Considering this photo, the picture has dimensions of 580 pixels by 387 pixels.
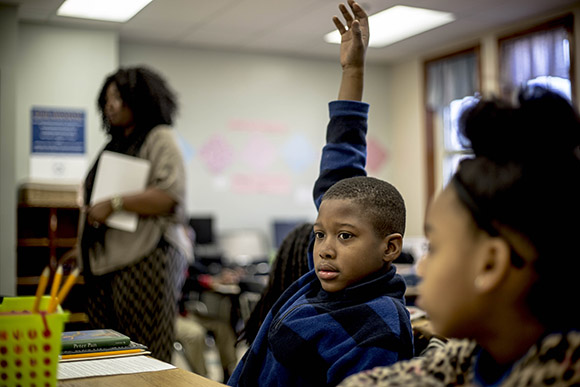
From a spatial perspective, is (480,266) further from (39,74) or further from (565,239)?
(39,74)

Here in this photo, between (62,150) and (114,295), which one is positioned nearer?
(114,295)

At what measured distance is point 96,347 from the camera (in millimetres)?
1227

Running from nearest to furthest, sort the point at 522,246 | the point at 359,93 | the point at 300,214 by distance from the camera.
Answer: the point at 522,246 < the point at 359,93 < the point at 300,214

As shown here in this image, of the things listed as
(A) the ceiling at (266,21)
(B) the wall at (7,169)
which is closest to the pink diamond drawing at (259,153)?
Result: (A) the ceiling at (266,21)

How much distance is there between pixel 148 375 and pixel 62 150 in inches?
195

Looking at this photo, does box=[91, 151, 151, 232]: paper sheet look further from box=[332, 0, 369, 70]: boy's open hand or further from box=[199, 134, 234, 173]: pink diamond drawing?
box=[199, 134, 234, 173]: pink diamond drawing

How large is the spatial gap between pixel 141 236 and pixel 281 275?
28.2 inches

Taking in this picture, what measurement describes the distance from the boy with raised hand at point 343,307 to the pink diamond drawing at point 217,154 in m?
5.50

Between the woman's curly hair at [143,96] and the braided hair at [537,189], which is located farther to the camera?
the woman's curly hair at [143,96]

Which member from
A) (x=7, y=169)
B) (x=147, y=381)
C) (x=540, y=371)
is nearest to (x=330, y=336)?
(x=147, y=381)

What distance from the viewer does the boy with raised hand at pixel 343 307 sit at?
110 centimetres

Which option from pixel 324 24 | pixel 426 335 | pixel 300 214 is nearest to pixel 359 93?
pixel 426 335

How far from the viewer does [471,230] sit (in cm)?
64

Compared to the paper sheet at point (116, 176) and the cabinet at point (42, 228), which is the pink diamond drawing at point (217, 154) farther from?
the paper sheet at point (116, 176)
